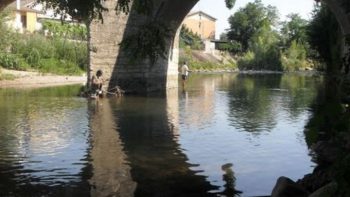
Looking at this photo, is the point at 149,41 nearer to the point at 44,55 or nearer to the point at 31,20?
the point at 44,55

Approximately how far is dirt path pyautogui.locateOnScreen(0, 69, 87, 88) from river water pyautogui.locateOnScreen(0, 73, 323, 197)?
10397 millimetres

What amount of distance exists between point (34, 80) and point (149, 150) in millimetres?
20144

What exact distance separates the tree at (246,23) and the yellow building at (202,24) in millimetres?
6239

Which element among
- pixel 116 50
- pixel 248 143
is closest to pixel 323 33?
pixel 116 50

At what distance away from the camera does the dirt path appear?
86.4 feet

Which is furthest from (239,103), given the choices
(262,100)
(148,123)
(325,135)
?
(325,135)

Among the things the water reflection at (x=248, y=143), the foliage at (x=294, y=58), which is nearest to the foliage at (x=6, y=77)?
the water reflection at (x=248, y=143)

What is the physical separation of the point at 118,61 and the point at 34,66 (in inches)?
469

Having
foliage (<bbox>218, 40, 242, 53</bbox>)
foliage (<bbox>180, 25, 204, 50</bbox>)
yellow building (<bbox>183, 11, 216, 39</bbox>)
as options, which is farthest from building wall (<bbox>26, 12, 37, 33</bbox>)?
yellow building (<bbox>183, 11, 216, 39</bbox>)

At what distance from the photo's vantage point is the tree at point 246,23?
264 feet

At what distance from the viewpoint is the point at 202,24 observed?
8831 cm

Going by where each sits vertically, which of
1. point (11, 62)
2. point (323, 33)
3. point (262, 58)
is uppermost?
point (323, 33)

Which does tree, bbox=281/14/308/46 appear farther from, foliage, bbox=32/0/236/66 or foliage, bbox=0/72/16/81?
foliage, bbox=32/0/236/66

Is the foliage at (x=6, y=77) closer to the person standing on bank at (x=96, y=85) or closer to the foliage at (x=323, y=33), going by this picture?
the person standing on bank at (x=96, y=85)
